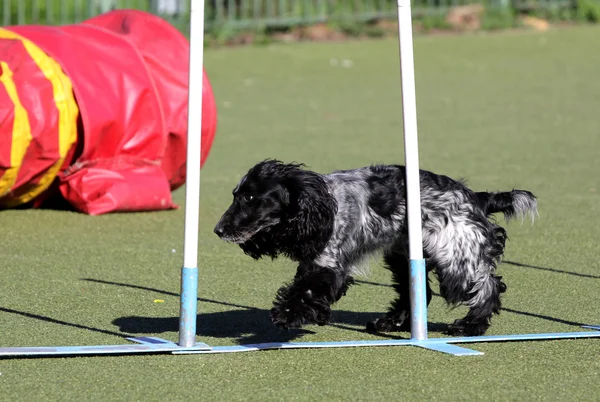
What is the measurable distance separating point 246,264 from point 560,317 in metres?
2.20

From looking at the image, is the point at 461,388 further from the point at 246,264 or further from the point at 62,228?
the point at 62,228

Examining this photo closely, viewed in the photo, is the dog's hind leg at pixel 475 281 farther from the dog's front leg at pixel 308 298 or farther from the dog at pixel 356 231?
the dog's front leg at pixel 308 298

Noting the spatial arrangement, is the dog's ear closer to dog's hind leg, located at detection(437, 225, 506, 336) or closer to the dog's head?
the dog's head

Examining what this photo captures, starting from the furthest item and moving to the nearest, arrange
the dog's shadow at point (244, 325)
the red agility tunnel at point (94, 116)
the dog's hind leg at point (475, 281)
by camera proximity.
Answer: the red agility tunnel at point (94, 116) → the dog's shadow at point (244, 325) → the dog's hind leg at point (475, 281)

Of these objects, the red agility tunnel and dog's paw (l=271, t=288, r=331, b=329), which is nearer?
dog's paw (l=271, t=288, r=331, b=329)

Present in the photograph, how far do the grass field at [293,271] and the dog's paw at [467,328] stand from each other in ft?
0.64

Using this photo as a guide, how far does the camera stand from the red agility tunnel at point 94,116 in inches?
306

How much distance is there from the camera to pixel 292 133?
1220 cm

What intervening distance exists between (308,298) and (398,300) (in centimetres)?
86

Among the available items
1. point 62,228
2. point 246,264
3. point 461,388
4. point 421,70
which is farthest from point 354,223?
point 421,70

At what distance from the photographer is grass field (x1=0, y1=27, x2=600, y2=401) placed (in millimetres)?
4371

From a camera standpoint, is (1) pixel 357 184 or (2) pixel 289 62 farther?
(2) pixel 289 62

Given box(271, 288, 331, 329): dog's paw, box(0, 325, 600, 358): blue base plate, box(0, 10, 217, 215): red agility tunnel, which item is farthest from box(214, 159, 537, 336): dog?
box(0, 10, 217, 215): red agility tunnel

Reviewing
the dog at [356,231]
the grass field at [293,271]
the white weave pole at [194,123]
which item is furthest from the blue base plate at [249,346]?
the white weave pole at [194,123]
